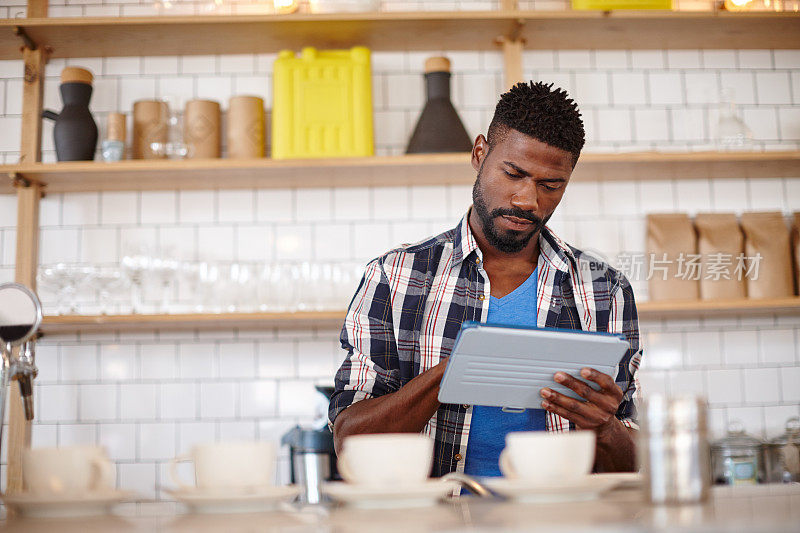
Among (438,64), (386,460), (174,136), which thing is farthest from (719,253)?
(386,460)

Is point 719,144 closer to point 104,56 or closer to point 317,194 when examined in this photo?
point 317,194

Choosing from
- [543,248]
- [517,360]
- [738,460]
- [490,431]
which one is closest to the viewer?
[517,360]

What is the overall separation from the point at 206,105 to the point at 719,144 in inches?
77.6

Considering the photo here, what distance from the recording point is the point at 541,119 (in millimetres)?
1909

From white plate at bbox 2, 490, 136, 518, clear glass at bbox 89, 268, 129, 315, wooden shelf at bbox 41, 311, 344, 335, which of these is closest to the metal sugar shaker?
white plate at bbox 2, 490, 136, 518

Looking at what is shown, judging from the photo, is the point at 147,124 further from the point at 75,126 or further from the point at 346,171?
the point at 346,171

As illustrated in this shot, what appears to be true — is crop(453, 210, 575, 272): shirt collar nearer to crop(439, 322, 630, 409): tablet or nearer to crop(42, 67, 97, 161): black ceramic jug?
crop(439, 322, 630, 409): tablet

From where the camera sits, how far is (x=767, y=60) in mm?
3453

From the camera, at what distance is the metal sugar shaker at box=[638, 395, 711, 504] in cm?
95

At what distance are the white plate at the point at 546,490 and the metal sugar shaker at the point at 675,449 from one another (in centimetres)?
7

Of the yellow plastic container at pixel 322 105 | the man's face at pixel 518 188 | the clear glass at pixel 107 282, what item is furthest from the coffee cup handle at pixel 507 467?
the clear glass at pixel 107 282

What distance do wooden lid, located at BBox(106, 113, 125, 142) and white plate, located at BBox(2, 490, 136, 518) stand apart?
2.33m

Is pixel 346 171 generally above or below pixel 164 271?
above

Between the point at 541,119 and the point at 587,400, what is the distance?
0.69 metres
